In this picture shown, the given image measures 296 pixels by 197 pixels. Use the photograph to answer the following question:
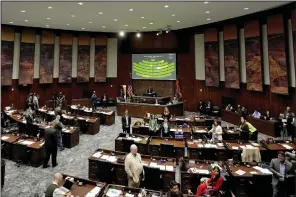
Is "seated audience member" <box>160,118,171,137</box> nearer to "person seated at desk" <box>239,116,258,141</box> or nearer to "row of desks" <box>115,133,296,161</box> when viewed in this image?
"row of desks" <box>115,133,296,161</box>

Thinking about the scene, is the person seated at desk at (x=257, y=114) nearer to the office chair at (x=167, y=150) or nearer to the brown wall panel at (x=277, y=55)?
the brown wall panel at (x=277, y=55)

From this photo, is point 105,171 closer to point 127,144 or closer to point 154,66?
point 127,144

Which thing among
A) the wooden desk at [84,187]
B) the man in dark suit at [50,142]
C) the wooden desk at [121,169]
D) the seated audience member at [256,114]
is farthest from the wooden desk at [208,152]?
the seated audience member at [256,114]

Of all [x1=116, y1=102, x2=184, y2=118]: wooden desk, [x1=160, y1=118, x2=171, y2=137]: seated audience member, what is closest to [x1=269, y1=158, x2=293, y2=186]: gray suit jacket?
[x1=160, y1=118, x2=171, y2=137]: seated audience member

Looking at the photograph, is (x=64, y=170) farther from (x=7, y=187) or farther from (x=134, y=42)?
(x=134, y=42)

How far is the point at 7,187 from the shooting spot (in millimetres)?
6160

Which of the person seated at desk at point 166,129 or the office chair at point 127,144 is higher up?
the person seated at desk at point 166,129

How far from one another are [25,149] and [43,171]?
1.09 m

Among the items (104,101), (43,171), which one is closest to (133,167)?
(43,171)

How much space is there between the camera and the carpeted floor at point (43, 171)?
6035mm

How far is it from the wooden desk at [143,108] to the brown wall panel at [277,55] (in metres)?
6.13

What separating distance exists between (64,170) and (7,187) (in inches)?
63.6

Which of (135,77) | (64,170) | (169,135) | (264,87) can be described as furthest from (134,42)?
(64,170)

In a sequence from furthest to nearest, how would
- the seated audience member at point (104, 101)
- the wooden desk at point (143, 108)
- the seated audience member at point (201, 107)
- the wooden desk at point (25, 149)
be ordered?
1. the seated audience member at point (104, 101)
2. the seated audience member at point (201, 107)
3. the wooden desk at point (143, 108)
4. the wooden desk at point (25, 149)
